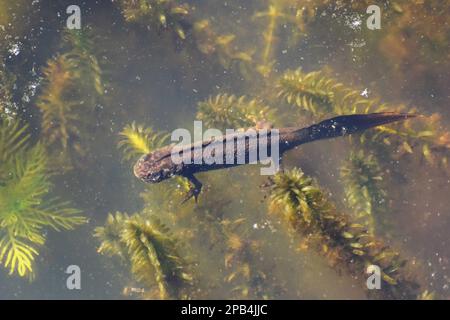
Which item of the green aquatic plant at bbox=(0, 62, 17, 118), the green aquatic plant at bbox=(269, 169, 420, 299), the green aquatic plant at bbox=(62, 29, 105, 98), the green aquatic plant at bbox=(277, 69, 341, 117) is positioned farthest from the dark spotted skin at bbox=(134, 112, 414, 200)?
the green aquatic plant at bbox=(0, 62, 17, 118)

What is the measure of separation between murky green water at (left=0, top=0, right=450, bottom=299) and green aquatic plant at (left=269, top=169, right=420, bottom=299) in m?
0.08

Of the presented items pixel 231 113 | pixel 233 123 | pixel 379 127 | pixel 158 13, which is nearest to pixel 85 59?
pixel 158 13

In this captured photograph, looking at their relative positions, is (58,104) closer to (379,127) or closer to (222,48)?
(222,48)

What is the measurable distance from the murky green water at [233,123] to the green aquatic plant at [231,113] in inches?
1.1

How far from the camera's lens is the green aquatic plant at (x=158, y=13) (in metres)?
8.77

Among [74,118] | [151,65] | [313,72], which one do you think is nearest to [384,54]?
[313,72]

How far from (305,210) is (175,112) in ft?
14.7

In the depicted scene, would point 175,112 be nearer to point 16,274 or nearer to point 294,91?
point 294,91

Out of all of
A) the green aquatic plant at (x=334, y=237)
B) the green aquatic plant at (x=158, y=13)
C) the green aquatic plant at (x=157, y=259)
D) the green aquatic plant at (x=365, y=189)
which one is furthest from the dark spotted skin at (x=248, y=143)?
the green aquatic plant at (x=158, y=13)

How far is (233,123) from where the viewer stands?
28.0ft

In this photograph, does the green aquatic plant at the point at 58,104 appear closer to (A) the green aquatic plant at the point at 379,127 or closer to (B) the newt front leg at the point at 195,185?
(B) the newt front leg at the point at 195,185

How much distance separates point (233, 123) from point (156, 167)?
75.2 inches

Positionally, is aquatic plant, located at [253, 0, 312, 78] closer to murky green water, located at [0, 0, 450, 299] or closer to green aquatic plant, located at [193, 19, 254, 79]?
murky green water, located at [0, 0, 450, 299]

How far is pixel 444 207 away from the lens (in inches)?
328
